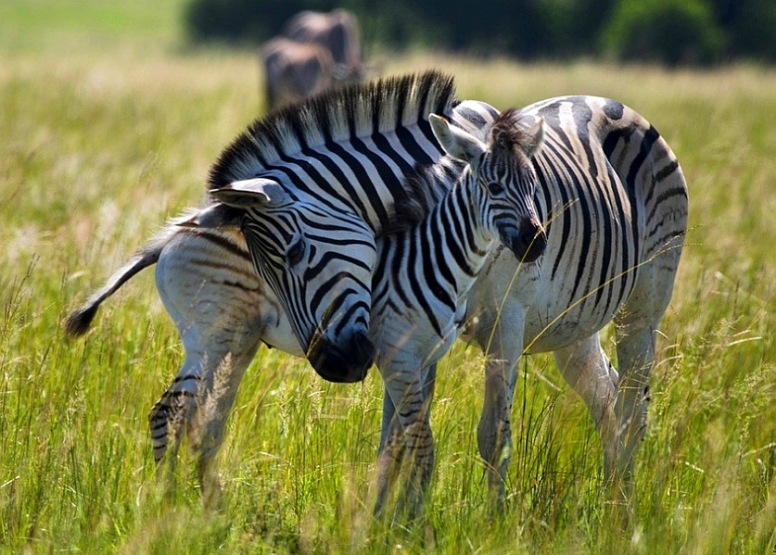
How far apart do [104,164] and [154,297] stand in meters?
4.51

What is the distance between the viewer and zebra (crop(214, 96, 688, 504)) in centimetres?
370

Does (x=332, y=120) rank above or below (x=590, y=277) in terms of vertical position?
above

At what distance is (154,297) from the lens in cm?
539

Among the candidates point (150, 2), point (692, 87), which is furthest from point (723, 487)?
point (150, 2)

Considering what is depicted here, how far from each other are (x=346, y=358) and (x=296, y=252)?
1.24 feet

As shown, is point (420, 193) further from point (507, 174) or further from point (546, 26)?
point (546, 26)

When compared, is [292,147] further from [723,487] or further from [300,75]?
[300,75]

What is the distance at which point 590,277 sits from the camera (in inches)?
167

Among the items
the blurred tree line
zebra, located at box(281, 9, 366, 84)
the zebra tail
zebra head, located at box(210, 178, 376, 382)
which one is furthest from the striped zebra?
the blurred tree line

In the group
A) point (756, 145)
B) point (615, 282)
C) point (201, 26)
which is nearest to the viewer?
point (615, 282)

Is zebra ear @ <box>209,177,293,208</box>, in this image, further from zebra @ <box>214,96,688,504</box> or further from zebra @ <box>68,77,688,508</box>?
zebra @ <box>68,77,688,508</box>

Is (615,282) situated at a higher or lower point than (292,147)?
lower

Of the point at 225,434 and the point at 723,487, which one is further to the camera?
the point at 225,434

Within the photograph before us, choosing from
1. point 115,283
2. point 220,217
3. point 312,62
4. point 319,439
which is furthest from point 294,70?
point 220,217
